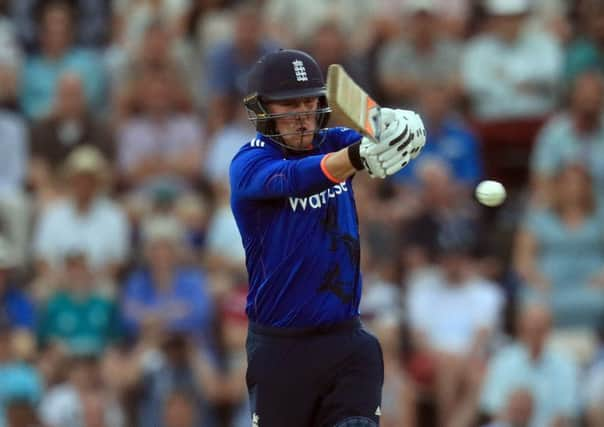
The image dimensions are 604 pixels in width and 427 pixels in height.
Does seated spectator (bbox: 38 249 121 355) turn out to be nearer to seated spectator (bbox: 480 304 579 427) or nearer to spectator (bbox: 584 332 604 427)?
seated spectator (bbox: 480 304 579 427)

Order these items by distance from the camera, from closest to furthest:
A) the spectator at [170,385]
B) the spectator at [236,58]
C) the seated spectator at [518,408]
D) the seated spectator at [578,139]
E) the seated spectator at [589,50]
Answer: the seated spectator at [518,408], the spectator at [170,385], the seated spectator at [578,139], the seated spectator at [589,50], the spectator at [236,58]

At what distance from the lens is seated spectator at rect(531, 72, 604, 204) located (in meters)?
12.5

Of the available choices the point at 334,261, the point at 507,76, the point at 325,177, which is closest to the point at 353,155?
the point at 325,177

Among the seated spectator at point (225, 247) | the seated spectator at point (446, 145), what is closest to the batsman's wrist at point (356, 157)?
the seated spectator at point (225, 247)

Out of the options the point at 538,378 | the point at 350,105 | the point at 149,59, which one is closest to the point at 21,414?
the point at 538,378

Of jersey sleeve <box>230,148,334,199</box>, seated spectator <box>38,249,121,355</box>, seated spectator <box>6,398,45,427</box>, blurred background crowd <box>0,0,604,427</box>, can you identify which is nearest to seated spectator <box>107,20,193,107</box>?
blurred background crowd <box>0,0,604,427</box>

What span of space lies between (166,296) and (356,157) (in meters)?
6.43

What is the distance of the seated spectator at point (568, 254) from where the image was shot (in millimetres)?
11984

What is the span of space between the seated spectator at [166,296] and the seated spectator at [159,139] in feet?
4.53

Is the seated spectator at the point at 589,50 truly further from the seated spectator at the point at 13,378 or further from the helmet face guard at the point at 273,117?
the helmet face guard at the point at 273,117

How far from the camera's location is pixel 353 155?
19.6 feet

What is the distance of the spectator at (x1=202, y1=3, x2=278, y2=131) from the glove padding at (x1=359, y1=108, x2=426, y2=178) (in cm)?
789

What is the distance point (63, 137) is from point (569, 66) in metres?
4.99

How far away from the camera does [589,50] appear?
43.9 ft
